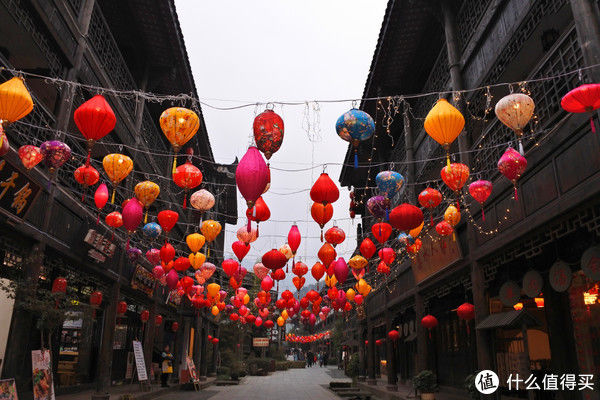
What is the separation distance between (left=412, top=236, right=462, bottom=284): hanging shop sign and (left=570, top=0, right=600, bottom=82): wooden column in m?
5.57

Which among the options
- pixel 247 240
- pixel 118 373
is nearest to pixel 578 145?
pixel 247 240

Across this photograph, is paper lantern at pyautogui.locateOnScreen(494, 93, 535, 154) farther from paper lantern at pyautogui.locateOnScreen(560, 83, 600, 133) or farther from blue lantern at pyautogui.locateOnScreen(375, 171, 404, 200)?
blue lantern at pyautogui.locateOnScreen(375, 171, 404, 200)

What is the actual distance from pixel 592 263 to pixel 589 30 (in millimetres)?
3184

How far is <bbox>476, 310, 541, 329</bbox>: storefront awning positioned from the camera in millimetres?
7012

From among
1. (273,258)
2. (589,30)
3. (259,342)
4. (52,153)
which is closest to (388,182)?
(273,258)

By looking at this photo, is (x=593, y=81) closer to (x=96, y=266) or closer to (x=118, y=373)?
(x=96, y=266)

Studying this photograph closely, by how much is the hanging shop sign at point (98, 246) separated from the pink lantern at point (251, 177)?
609 cm

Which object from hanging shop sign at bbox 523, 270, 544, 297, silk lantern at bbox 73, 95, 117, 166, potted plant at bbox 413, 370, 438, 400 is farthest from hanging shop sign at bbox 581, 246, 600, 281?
silk lantern at bbox 73, 95, 117, 166

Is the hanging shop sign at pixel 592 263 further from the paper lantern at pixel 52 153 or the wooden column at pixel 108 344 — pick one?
the wooden column at pixel 108 344

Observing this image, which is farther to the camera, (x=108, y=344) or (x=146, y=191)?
(x=108, y=344)

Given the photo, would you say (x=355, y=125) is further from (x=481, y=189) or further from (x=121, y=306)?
(x=121, y=306)

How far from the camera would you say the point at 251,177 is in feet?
22.2

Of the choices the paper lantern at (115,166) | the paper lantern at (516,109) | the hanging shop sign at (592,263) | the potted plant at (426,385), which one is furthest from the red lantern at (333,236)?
the hanging shop sign at (592,263)

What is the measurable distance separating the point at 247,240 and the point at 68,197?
14.1 feet
